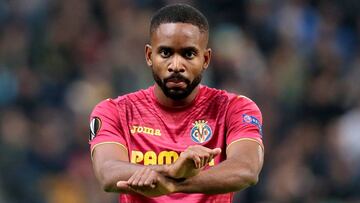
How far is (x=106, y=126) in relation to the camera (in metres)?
6.33

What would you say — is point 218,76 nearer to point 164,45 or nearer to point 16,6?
point 16,6

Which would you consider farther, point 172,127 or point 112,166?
point 172,127

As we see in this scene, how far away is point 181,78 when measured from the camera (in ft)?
20.2

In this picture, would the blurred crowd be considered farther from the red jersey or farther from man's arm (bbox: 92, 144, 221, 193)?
man's arm (bbox: 92, 144, 221, 193)

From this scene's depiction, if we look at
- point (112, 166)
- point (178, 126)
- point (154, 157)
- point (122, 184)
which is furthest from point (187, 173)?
point (178, 126)

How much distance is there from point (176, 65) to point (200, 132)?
0.49 meters

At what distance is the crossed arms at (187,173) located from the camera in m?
5.57

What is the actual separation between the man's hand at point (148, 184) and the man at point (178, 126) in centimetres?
3

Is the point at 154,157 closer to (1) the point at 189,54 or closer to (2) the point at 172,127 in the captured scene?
(2) the point at 172,127

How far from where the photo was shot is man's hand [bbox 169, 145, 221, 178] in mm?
5535

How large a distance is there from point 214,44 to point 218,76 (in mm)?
808

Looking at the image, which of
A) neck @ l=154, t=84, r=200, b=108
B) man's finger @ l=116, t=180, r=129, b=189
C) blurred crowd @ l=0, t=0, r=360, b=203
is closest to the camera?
Result: man's finger @ l=116, t=180, r=129, b=189

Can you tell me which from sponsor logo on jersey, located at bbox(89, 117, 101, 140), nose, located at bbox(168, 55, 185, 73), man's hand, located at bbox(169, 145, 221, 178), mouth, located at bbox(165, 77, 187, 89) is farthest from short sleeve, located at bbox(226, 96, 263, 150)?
sponsor logo on jersey, located at bbox(89, 117, 101, 140)

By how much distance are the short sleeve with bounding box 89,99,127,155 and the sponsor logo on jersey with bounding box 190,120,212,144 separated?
433 mm
